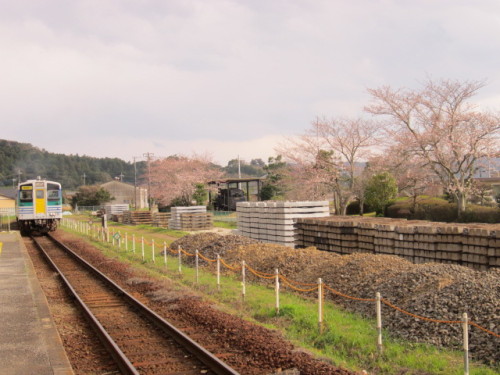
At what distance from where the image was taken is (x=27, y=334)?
8.93 meters

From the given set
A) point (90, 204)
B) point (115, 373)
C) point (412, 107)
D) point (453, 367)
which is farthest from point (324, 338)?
point (90, 204)

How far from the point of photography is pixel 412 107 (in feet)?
114

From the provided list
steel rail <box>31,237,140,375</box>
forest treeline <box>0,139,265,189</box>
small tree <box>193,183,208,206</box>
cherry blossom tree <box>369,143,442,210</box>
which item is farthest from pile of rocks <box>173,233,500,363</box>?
forest treeline <box>0,139,265,189</box>

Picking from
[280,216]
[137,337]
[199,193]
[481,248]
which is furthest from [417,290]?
[199,193]

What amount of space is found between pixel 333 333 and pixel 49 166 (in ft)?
514

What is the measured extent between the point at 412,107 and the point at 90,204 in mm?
77797

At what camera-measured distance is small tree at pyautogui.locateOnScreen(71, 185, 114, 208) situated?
9738cm

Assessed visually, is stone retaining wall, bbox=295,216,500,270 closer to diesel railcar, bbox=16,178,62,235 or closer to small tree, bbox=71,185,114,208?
diesel railcar, bbox=16,178,62,235

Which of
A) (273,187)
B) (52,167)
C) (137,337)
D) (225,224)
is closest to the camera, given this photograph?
(137,337)

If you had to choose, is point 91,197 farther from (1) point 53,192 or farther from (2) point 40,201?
(2) point 40,201

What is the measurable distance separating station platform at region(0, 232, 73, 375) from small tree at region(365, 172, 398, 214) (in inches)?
1041

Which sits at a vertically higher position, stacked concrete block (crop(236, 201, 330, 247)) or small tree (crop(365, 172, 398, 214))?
small tree (crop(365, 172, 398, 214))

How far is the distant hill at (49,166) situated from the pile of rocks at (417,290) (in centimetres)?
10678

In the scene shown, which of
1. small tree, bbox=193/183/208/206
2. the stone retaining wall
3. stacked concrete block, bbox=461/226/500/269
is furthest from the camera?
small tree, bbox=193/183/208/206
